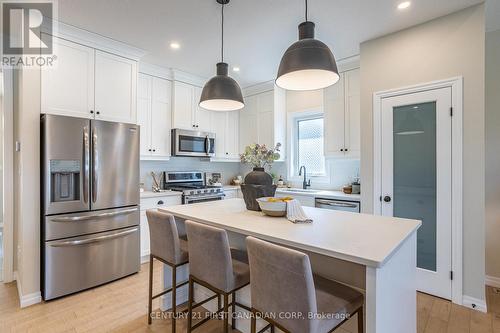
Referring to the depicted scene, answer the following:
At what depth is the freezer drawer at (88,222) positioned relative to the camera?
2445 mm

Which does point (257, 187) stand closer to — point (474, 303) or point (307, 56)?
point (307, 56)

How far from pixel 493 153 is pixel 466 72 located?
1.03 meters

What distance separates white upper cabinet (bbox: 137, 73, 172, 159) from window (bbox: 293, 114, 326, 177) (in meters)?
2.22

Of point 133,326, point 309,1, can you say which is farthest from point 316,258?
point 309,1

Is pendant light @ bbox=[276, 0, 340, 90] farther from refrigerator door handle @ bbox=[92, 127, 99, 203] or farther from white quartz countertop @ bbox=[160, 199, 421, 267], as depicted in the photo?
refrigerator door handle @ bbox=[92, 127, 99, 203]

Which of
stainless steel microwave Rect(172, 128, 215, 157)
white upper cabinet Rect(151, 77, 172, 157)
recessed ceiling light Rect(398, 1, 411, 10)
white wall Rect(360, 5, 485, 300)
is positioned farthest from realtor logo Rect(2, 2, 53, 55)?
white wall Rect(360, 5, 485, 300)

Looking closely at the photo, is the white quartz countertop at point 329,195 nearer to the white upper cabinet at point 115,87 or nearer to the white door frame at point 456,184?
the white door frame at point 456,184

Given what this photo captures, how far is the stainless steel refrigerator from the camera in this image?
2.43m

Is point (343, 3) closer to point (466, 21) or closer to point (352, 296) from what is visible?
point (466, 21)

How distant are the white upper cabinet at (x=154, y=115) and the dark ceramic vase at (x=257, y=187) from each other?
217 centimetres

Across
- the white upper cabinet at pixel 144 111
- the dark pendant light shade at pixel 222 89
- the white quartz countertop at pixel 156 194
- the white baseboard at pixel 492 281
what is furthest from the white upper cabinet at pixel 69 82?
the white baseboard at pixel 492 281

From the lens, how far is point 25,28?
2.43 metres

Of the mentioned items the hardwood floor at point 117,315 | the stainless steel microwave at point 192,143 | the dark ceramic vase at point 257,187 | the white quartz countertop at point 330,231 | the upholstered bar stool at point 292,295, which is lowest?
the hardwood floor at point 117,315

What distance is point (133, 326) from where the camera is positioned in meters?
2.07
